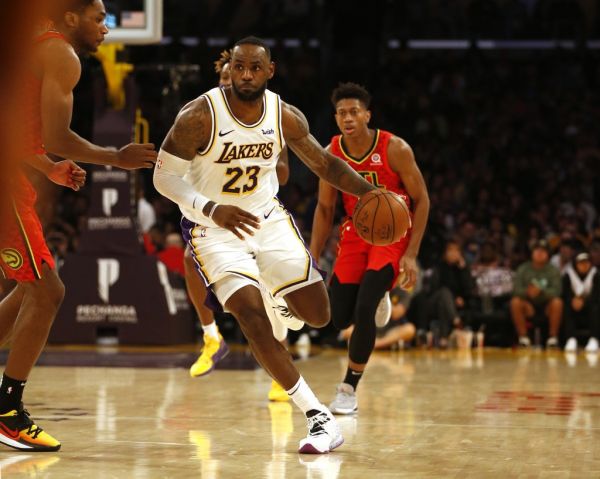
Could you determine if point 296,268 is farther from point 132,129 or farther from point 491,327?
point 491,327

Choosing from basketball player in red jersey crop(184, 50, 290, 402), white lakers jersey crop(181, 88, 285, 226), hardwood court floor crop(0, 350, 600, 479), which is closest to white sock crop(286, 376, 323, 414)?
hardwood court floor crop(0, 350, 600, 479)

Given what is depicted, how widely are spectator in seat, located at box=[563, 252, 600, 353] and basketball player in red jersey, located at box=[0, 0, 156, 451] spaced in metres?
8.65

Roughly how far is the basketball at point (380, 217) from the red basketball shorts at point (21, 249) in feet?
4.69

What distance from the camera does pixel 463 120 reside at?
17.5 meters

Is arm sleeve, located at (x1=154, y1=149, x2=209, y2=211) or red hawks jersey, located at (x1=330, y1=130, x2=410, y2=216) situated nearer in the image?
arm sleeve, located at (x1=154, y1=149, x2=209, y2=211)

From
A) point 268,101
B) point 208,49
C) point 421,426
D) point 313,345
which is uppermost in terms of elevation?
point 208,49

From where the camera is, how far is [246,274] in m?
4.00

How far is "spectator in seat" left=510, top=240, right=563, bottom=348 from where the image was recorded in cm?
1144

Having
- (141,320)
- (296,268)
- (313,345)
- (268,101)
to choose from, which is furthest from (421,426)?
(313,345)

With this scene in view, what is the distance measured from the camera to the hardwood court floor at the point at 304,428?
3.37 meters

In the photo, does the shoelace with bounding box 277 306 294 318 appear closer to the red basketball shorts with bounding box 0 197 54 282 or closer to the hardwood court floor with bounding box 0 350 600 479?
the hardwood court floor with bounding box 0 350 600 479

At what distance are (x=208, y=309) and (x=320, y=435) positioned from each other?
7.55 ft

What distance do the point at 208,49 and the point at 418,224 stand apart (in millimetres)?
14314

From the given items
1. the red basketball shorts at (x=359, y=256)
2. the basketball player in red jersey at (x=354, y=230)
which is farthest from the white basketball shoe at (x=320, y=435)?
the red basketball shorts at (x=359, y=256)
